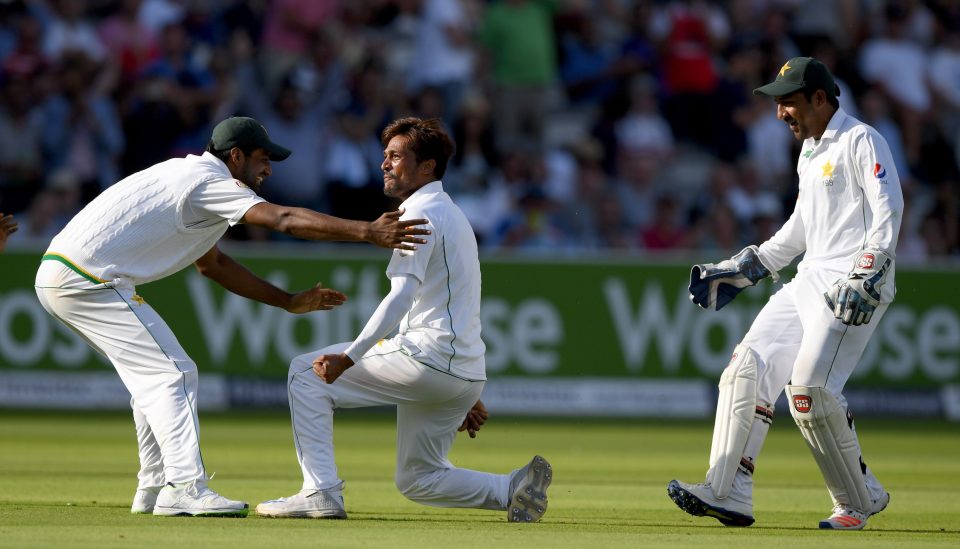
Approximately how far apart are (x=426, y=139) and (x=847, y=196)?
2.25 m

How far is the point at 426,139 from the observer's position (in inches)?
301

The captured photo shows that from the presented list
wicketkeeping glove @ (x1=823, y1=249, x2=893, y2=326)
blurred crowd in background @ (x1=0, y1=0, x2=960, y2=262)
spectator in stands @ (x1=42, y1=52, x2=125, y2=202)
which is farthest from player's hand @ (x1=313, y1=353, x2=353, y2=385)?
spectator in stands @ (x1=42, y1=52, x2=125, y2=202)

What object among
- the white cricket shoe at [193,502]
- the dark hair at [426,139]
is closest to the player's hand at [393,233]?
the dark hair at [426,139]

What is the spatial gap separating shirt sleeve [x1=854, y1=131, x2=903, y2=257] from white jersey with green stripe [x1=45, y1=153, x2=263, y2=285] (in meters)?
3.13

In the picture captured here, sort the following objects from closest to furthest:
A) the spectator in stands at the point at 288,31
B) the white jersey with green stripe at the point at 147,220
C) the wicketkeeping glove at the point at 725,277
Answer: the white jersey with green stripe at the point at 147,220 < the wicketkeeping glove at the point at 725,277 < the spectator in stands at the point at 288,31

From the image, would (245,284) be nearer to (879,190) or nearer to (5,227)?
(5,227)

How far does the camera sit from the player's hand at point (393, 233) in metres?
7.05

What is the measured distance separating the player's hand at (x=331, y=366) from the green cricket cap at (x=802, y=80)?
8.69ft

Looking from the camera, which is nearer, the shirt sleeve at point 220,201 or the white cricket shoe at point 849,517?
the shirt sleeve at point 220,201

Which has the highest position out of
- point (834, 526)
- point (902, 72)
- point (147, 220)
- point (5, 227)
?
point (902, 72)

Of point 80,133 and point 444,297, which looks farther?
point 80,133

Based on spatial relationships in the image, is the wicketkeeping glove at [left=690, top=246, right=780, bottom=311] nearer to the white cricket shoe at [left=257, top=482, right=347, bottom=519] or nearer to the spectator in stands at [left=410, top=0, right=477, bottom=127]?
the white cricket shoe at [left=257, top=482, right=347, bottom=519]

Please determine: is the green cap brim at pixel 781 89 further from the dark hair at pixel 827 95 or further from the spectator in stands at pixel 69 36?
the spectator in stands at pixel 69 36

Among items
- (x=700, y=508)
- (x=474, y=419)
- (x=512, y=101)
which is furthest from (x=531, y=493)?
(x=512, y=101)
